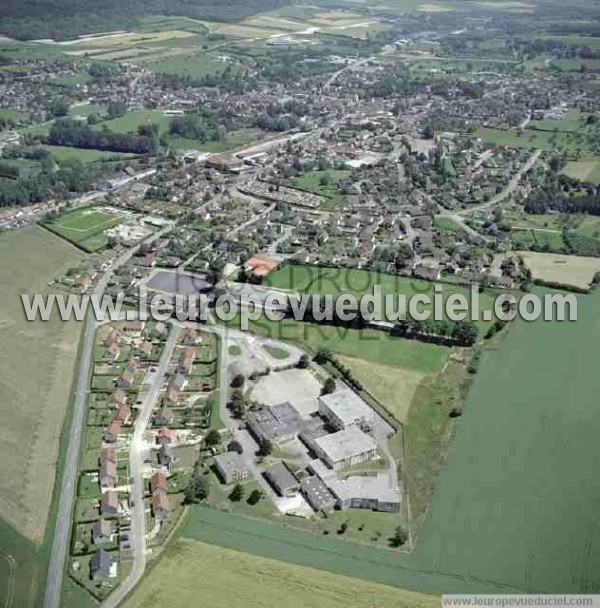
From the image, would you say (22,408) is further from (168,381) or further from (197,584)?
(197,584)

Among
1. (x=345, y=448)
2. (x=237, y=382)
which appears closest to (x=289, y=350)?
(x=237, y=382)

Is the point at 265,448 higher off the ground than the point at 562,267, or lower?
lower

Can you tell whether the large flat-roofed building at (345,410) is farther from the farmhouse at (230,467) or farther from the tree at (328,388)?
the farmhouse at (230,467)

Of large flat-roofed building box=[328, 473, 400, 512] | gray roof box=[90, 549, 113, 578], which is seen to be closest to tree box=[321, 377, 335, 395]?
large flat-roofed building box=[328, 473, 400, 512]

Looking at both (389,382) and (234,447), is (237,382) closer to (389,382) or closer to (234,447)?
(234,447)

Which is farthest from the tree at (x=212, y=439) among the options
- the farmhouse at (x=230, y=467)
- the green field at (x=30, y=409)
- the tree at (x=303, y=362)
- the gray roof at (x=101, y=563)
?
the tree at (x=303, y=362)
